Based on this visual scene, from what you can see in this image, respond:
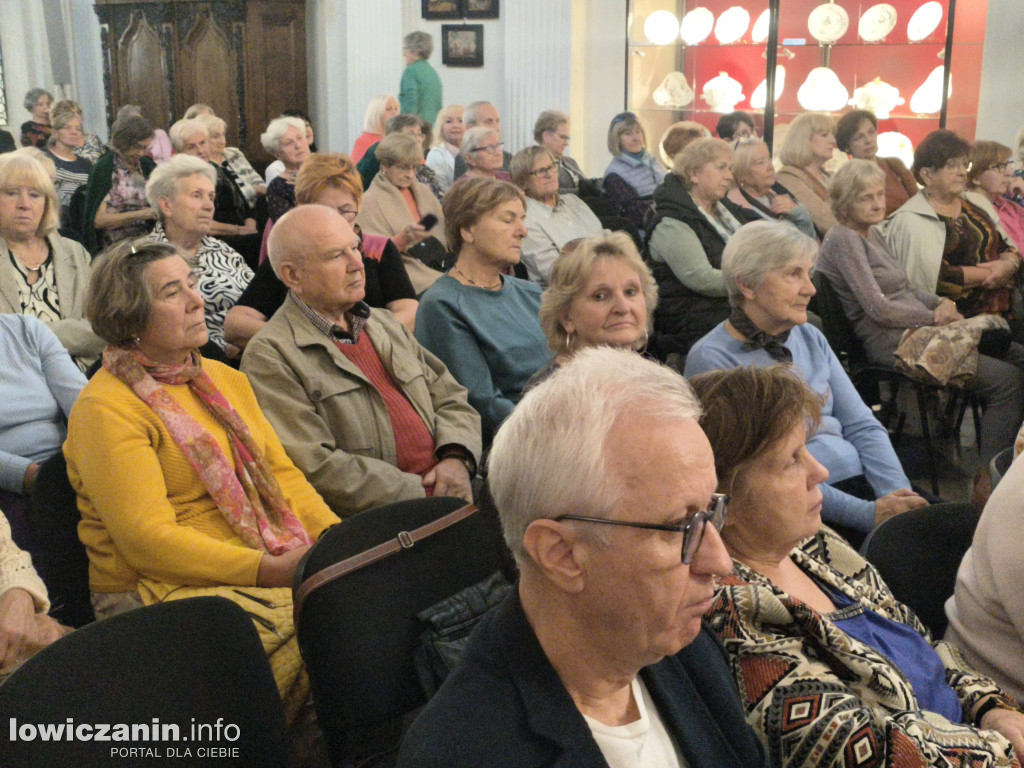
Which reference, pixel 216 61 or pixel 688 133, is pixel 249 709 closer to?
pixel 688 133

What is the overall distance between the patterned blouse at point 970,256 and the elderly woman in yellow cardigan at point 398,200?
7.69 feet

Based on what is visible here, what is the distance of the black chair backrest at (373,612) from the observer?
63.4 inches

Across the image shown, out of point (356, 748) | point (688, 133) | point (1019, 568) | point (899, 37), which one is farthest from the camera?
point (899, 37)

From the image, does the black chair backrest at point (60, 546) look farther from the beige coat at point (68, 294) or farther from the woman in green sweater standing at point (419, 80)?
the woman in green sweater standing at point (419, 80)

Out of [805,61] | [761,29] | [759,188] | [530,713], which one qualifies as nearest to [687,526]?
[530,713]

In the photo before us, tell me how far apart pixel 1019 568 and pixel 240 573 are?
1.48 meters

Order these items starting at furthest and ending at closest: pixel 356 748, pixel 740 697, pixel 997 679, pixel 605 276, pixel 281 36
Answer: pixel 281 36 < pixel 605 276 < pixel 997 679 < pixel 356 748 < pixel 740 697

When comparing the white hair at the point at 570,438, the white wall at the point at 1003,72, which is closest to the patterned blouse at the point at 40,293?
the white hair at the point at 570,438

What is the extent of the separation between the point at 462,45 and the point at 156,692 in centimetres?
851

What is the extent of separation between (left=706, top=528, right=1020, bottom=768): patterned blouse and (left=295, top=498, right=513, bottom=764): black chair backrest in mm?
402

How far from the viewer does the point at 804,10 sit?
770cm

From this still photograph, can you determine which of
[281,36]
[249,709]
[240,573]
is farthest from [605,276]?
[281,36]

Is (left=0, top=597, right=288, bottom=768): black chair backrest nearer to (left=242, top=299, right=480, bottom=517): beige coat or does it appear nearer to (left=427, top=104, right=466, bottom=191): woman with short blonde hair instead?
(left=242, top=299, right=480, bottom=517): beige coat

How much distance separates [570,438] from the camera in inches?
45.3
